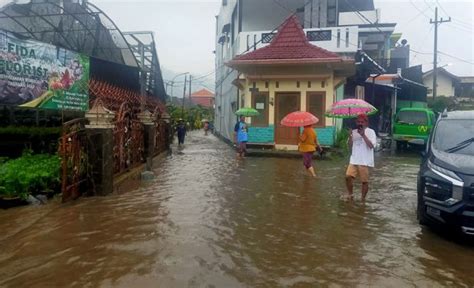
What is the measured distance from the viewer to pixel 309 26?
21.2 meters

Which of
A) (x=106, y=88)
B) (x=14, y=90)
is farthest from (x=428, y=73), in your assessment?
(x=14, y=90)

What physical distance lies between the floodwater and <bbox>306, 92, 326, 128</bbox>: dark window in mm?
7599

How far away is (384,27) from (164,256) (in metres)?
23.9

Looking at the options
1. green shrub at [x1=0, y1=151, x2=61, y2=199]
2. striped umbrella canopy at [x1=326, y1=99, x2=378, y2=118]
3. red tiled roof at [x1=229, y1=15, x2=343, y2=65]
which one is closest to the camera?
green shrub at [x1=0, y1=151, x2=61, y2=199]

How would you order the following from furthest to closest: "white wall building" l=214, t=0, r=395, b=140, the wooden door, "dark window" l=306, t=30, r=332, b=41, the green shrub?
"dark window" l=306, t=30, r=332, b=41, "white wall building" l=214, t=0, r=395, b=140, the wooden door, the green shrub

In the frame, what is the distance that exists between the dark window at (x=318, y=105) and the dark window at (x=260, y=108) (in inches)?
67.6

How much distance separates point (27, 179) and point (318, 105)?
1135 centimetres

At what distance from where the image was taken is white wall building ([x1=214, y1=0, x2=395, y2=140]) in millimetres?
18248

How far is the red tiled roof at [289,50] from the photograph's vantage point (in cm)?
1551

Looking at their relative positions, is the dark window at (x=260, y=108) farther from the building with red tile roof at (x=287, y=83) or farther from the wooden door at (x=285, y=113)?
the wooden door at (x=285, y=113)

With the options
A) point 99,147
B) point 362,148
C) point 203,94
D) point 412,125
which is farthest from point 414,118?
point 203,94

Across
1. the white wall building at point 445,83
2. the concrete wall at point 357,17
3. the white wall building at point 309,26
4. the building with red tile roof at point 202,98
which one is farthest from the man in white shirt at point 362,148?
the building with red tile roof at point 202,98

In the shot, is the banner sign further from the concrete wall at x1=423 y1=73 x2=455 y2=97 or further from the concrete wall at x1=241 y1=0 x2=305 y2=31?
the concrete wall at x1=423 y1=73 x2=455 y2=97

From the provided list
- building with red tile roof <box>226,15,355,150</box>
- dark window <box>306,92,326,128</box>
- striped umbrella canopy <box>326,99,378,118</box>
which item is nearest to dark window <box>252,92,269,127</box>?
building with red tile roof <box>226,15,355,150</box>
